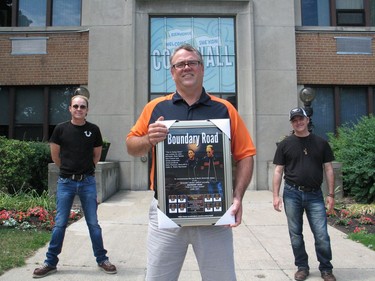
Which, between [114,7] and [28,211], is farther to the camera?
[114,7]

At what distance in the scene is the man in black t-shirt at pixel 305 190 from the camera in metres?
4.27

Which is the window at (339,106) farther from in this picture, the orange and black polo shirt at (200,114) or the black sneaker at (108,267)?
the orange and black polo shirt at (200,114)

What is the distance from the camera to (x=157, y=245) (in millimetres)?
2564

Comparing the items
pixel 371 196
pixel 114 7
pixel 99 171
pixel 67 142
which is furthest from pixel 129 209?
pixel 114 7

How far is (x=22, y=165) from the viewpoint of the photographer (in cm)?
920

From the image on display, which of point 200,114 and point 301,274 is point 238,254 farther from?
point 200,114

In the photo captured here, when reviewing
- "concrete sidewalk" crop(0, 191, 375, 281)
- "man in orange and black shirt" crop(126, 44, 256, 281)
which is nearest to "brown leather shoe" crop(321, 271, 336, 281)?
"concrete sidewalk" crop(0, 191, 375, 281)

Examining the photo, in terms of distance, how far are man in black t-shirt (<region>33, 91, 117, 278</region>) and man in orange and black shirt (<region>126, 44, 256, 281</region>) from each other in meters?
2.01

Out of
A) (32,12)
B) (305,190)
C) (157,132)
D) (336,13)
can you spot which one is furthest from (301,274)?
(32,12)

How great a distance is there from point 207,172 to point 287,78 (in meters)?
10.4

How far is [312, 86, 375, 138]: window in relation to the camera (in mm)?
12625

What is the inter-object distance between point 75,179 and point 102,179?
469 cm

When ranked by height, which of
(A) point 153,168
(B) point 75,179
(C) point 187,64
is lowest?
(B) point 75,179

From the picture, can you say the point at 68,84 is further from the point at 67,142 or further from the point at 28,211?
the point at 67,142
